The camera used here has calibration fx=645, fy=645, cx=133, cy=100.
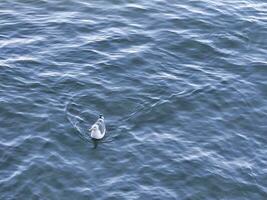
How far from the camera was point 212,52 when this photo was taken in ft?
157

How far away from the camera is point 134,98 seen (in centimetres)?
4191

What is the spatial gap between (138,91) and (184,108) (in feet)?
10.9

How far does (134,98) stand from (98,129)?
18.4ft

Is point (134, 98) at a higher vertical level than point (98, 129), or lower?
lower

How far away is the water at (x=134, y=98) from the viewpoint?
35.4m

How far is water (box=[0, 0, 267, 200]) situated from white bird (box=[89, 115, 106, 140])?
691 mm

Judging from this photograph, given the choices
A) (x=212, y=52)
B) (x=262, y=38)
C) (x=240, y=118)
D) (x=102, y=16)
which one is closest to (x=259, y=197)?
(x=240, y=118)

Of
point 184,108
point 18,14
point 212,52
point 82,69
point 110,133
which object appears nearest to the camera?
point 110,133

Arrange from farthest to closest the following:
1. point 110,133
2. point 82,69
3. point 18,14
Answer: point 18,14
point 82,69
point 110,133

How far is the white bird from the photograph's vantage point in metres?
36.9

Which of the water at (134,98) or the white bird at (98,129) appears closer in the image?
the water at (134,98)

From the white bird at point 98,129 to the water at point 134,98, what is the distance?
0.69m

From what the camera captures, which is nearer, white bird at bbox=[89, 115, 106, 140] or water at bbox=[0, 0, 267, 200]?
water at bbox=[0, 0, 267, 200]

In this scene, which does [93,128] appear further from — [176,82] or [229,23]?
[229,23]
